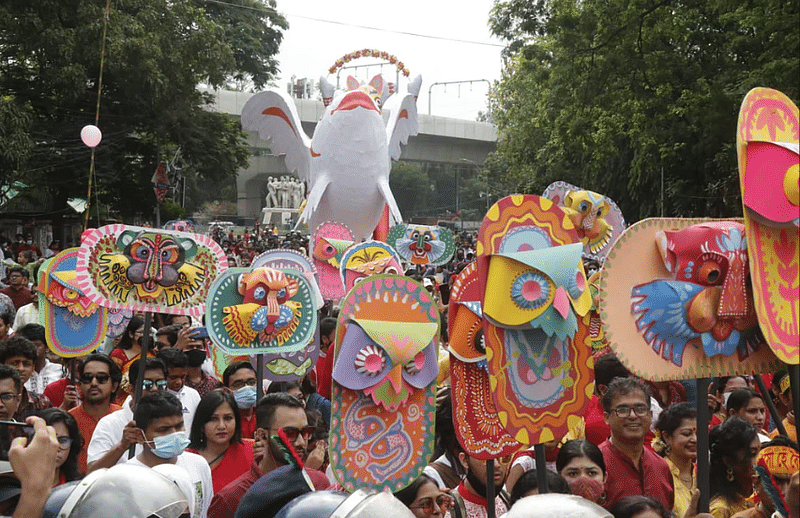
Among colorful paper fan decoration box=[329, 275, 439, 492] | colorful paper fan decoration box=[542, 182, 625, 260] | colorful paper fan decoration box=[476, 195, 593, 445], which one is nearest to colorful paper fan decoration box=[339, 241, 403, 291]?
colorful paper fan decoration box=[542, 182, 625, 260]

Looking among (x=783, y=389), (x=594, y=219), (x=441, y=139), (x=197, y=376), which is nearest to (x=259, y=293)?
(x=197, y=376)

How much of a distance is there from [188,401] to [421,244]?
24.6ft

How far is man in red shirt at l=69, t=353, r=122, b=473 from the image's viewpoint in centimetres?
552

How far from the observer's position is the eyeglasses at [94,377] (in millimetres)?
5571

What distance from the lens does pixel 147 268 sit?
5969 millimetres

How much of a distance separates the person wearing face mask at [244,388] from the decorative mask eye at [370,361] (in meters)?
1.50

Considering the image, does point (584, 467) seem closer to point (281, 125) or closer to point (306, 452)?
point (306, 452)

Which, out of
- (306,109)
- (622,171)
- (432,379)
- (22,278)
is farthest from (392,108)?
(306,109)

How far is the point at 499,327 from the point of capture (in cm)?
392

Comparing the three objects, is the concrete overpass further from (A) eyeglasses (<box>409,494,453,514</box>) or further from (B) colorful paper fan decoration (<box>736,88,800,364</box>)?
(B) colorful paper fan decoration (<box>736,88,800,364</box>)

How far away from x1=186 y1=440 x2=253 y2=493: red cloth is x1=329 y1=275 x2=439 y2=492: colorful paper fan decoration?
647mm

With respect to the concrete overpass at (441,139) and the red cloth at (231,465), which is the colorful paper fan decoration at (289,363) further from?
the concrete overpass at (441,139)

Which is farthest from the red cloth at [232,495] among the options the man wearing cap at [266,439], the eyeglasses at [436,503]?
the eyeglasses at [436,503]

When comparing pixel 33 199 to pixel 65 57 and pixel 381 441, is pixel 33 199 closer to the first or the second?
pixel 65 57
